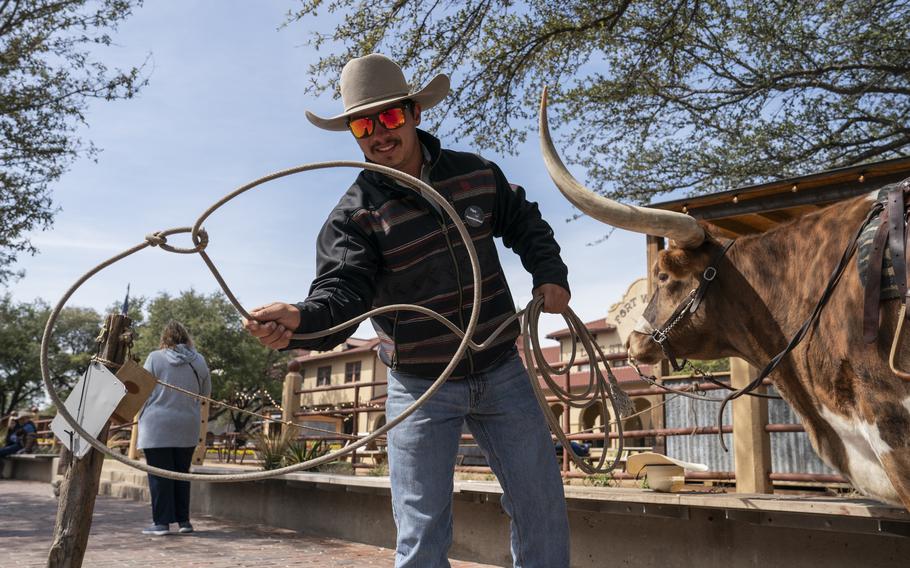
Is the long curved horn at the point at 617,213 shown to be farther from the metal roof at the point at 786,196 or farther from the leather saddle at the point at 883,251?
the metal roof at the point at 786,196

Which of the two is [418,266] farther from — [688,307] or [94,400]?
[94,400]

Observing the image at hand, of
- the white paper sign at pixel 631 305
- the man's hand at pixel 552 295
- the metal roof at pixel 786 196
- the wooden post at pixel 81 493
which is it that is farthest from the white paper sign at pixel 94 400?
the white paper sign at pixel 631 305

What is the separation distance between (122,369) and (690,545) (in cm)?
353

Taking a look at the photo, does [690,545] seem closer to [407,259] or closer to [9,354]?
[407,259]

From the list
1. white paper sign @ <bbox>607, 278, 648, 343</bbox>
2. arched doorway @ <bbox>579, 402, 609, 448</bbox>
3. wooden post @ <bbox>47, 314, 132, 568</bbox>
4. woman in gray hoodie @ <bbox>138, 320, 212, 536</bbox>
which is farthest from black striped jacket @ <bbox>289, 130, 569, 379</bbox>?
white paper sign @ <bbox>607, 278, 648, 343</bbox>

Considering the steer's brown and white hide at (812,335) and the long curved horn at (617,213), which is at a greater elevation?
the long curved horn at (617,213)

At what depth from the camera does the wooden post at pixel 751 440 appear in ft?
16.9

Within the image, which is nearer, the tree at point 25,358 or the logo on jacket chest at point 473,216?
the logo on jacket chest at point 473,216

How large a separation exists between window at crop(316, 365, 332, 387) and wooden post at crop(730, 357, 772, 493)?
4259 centimetres

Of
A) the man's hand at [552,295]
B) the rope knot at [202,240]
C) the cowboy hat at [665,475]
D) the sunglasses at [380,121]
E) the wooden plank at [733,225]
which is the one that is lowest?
the cowboy hat at [665,475]

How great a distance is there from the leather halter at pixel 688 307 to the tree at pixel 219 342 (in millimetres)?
39927

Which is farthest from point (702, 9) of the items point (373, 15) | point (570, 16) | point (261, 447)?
point (261, 447)

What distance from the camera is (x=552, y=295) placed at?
2623 mm

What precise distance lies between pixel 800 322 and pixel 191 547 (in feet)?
16.9
